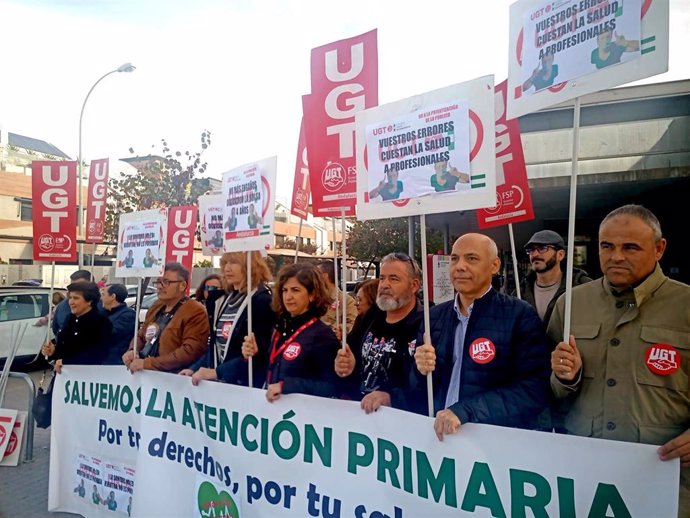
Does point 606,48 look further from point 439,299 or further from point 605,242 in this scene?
point 439,299

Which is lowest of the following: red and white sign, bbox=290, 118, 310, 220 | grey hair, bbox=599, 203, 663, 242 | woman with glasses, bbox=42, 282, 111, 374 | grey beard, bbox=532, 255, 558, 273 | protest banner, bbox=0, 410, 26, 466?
protest banner, bbox=0, 410, 26, 466

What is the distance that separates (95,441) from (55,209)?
10.5 ft

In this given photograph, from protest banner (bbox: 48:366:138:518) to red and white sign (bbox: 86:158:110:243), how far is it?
4052 millimetres

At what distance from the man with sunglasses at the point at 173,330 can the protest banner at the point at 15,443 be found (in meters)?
1.30

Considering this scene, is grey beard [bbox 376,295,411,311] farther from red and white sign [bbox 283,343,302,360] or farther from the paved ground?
the paved ground

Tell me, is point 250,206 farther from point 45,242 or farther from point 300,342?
point 45,242

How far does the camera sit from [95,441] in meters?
4.24

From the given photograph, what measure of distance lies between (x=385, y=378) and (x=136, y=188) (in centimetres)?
2125

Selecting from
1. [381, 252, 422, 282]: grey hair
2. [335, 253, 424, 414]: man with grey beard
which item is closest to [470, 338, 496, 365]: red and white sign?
[335, 253, 424, 414]: man with grey beard

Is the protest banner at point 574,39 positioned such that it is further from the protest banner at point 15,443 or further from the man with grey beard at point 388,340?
the protest banner at point 15,443

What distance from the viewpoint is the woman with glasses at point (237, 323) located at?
3891mm

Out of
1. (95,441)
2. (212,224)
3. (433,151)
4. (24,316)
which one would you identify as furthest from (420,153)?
(24,316)

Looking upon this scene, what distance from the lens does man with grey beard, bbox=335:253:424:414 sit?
3156 millimetres

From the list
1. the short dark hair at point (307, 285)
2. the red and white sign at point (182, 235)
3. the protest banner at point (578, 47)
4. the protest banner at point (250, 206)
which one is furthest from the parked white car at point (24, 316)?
the protest banner at point (578, 47)
